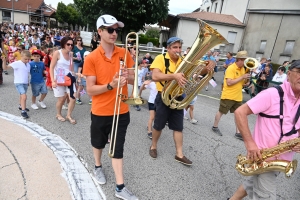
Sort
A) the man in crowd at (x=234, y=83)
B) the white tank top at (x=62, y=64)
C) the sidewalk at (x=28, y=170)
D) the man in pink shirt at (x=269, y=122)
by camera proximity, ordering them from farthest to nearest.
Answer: the white tank top at (x=62, y=64) → the man in crowd at (x=234, y=83) → the sidewalk at (x=28, y=170) → the man in pink shirt at (x=269, y=122)

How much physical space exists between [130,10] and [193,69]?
18700 millimetres

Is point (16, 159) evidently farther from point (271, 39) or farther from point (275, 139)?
point (271, 39)

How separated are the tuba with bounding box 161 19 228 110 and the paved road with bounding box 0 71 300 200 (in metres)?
1.01

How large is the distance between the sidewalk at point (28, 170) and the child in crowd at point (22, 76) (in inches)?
36.6

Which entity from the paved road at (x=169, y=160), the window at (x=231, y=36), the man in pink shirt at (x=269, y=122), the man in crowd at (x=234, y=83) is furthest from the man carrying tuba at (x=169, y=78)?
the window at (x=231, y=36)

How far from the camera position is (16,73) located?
4652 mm

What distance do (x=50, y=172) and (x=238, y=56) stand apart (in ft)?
12.6

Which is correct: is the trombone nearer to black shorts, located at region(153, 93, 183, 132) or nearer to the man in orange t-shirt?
the man in orange t-shirt

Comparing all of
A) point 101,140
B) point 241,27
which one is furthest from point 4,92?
point 241,27

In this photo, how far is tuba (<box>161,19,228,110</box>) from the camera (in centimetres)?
277

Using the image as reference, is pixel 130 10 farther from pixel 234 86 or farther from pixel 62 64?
pixel 234 86

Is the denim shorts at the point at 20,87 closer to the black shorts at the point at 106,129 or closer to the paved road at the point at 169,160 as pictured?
the paved road at the point at 169,160

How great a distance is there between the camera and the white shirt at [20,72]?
4.64 meters

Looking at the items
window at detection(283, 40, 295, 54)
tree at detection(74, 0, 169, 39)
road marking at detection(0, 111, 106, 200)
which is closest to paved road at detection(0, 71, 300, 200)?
road marking at detection(0, 111, 106, 200)
